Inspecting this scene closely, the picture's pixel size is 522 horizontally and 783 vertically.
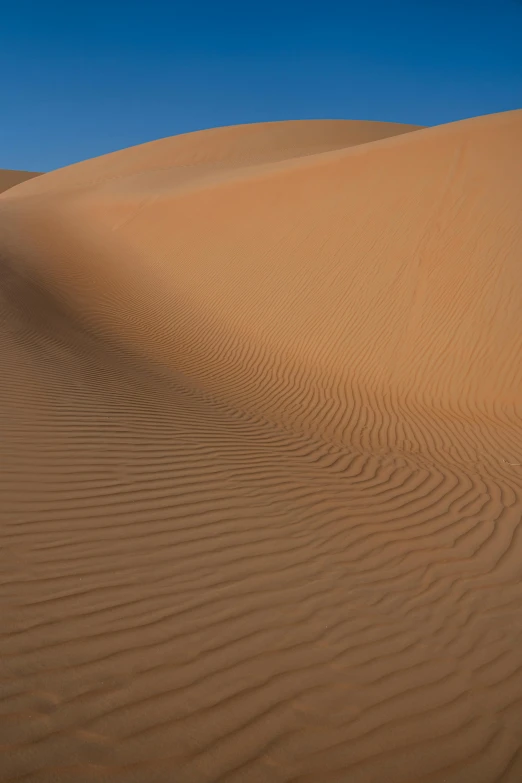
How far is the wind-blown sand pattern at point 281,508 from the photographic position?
3236 millimetres

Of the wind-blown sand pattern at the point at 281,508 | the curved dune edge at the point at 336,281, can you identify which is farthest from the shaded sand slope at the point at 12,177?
the wind-blown sand pattern at the point at 281,508

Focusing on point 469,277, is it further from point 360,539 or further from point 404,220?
point 360,539

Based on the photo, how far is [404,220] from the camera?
15227mm

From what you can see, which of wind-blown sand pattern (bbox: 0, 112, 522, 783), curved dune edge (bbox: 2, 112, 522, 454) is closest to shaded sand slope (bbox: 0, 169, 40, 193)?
curved dune edge (bbox: 2, 112, 522, 454)

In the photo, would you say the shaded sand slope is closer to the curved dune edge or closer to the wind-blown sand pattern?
the curved dune edge

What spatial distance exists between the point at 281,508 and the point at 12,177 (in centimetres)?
7766

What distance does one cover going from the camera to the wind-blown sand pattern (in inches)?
127

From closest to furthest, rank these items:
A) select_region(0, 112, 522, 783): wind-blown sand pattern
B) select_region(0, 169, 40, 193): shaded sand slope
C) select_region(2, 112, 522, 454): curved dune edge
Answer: select_region(0, 112, 522, 783): wind-blown sand pattern, select_region(2, 112, 522, 454): curved dune edge, select_region(0, 169, 40, 193): shaded sand slope

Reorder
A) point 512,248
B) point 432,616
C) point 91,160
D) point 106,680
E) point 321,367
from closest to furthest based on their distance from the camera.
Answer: point 106,680, point 432,616, point 321,367, point 512,248, point 91,160

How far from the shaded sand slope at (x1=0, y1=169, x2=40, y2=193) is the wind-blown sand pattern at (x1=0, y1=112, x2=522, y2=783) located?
199 feet

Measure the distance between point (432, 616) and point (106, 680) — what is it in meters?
2.47

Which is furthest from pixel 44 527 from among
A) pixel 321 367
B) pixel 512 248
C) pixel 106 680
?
pixel 512 248

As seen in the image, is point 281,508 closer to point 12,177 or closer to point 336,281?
point 336,281

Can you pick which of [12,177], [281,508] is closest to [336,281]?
[281,508]
